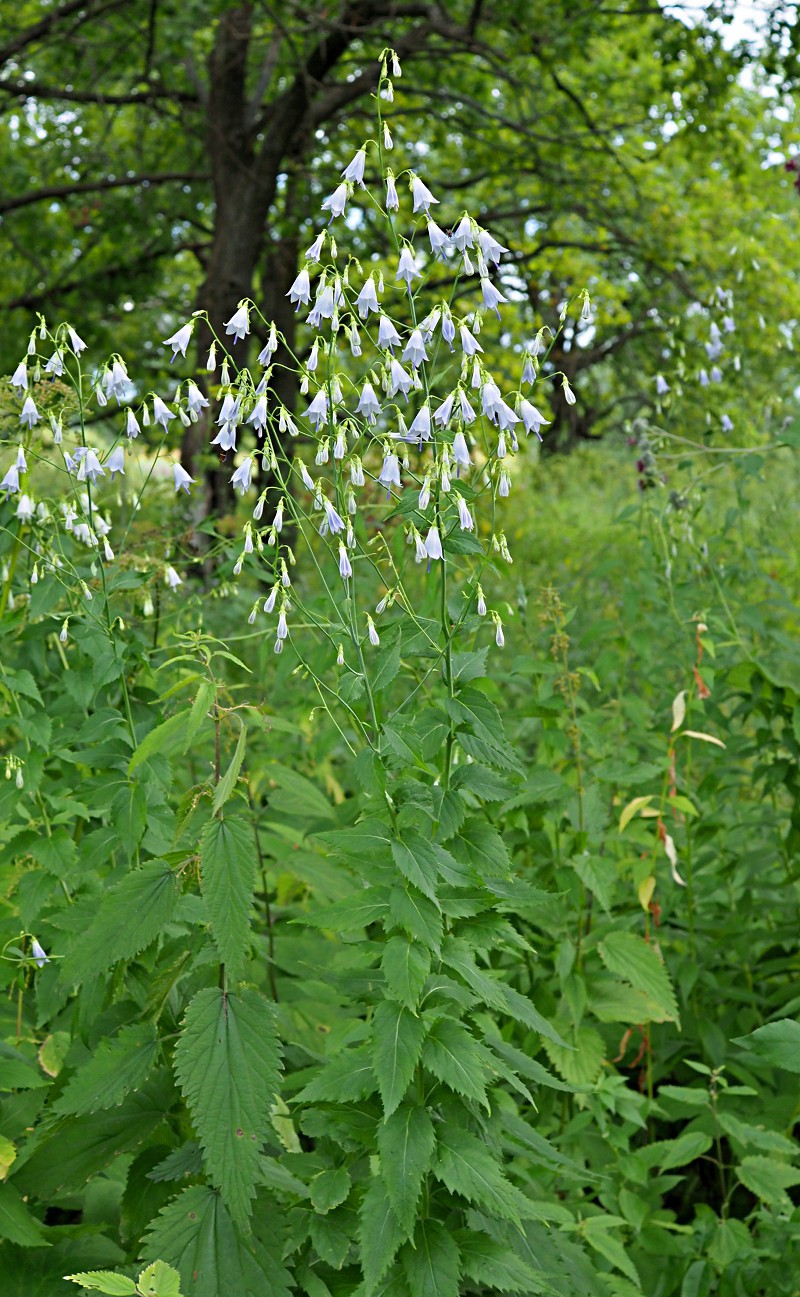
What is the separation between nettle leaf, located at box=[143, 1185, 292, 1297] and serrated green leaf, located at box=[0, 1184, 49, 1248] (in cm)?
29

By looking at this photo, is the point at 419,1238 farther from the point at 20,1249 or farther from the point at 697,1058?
the point at 697,1058

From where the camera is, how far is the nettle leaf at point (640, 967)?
2.76m

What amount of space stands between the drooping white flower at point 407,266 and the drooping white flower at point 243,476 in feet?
1.39

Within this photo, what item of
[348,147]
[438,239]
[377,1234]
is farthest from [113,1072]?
[348,147]

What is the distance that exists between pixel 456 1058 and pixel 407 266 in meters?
1.24

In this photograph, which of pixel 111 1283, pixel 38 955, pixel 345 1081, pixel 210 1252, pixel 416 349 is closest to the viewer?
pixel 111 1283

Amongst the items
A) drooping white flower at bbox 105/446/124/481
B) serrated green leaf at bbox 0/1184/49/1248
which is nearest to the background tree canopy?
drooping white flower at bbox 105/446/124/481

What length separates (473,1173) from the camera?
1776 mm

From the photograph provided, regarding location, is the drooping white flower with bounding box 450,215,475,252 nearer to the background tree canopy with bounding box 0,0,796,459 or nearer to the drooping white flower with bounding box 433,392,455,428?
the drooping white flower with bounding box 433,392,455,428

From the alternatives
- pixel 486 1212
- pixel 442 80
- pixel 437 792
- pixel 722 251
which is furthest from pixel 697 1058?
pixel 722 251

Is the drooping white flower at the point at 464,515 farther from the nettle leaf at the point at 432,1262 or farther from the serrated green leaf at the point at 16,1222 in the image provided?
the serrated green leaf at the point at 16,1222

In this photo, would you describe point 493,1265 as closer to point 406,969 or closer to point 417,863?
point 406,969

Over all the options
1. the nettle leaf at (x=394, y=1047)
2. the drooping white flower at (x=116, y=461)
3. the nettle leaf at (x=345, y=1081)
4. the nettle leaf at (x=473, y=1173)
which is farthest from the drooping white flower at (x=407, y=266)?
the nettle leaf at (x=473, y=1173)

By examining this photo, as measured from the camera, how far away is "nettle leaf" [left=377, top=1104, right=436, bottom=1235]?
67.6 inches
